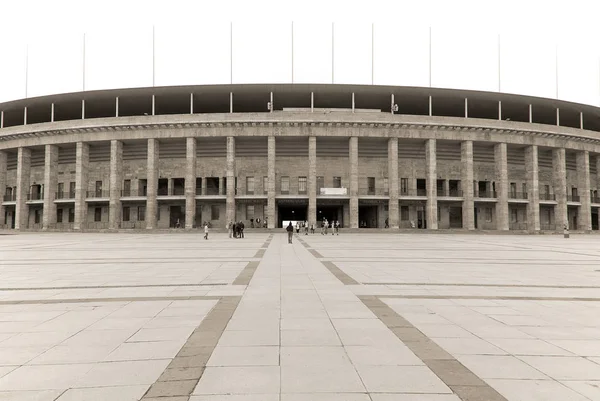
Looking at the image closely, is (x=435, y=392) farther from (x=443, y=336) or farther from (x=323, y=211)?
(x=323, y=211)

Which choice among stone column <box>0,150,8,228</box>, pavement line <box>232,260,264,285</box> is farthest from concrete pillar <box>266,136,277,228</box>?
stone column <box>0,150,8,228</box>

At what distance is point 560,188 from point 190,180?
4654cm

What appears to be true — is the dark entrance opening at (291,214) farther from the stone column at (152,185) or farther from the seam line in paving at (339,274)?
the seam line in paving at (339,274)

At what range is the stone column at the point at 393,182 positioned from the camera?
43.9 m

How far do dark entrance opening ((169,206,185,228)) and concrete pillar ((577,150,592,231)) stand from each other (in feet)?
170

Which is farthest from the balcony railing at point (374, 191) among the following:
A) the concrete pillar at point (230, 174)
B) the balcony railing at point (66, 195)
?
the balcony railing at point (66, 195)

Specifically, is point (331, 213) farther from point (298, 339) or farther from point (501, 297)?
point (298, 339)

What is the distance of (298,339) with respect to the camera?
14.9ft

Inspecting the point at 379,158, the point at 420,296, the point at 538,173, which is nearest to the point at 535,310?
the point at 420,296

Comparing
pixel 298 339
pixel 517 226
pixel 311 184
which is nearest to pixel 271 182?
pixel 311 184

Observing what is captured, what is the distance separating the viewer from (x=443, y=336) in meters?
4.71

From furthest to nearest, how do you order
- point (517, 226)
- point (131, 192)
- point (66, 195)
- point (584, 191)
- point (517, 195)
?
point (584, 191), point (517, 226), point (517, 195), point (66, 195), point (131, 192)

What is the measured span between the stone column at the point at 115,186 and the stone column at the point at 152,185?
147 inches

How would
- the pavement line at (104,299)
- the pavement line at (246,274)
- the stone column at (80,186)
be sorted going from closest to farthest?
the pavement line at (104,299) < the pavement line at (246,274) < the stone column at (80,186)
